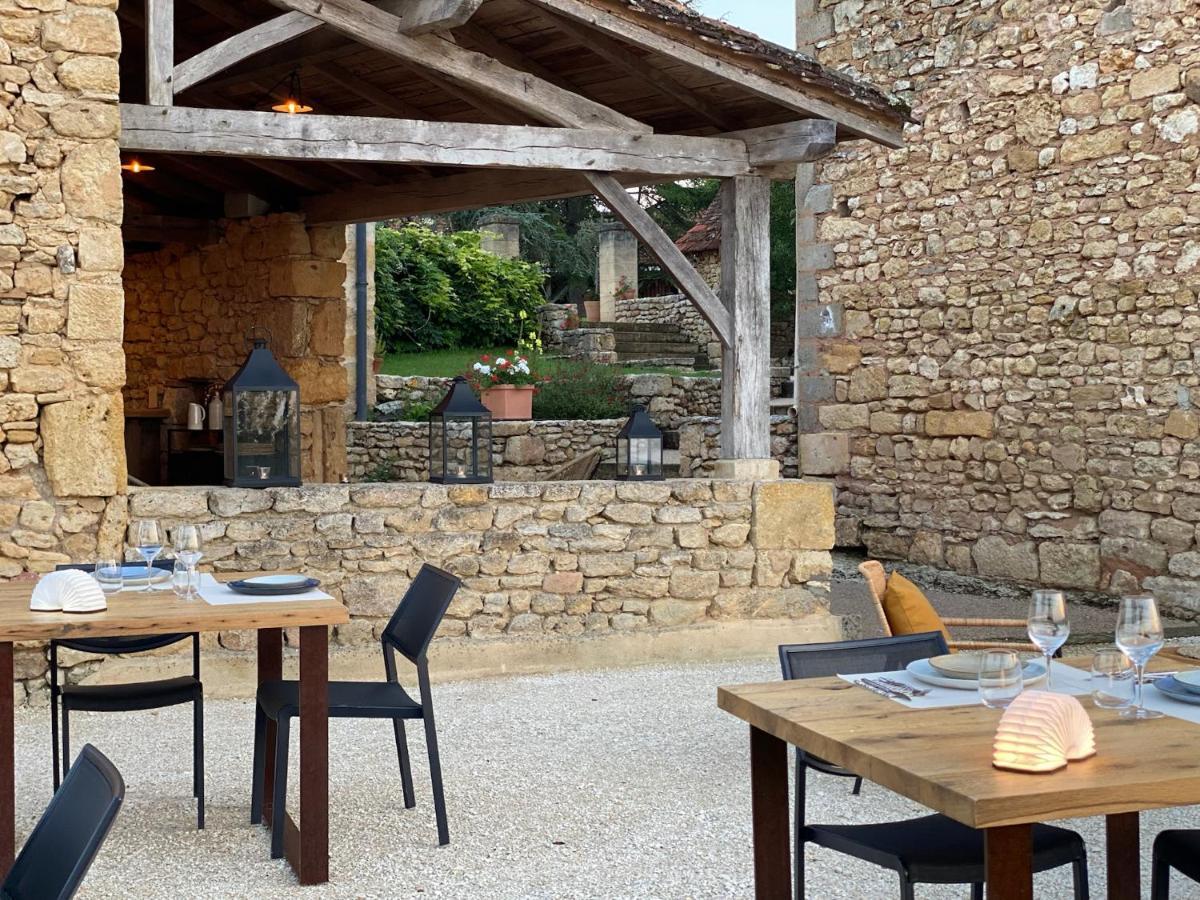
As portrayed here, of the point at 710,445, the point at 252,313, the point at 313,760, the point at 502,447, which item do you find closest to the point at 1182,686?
the point at 313,760

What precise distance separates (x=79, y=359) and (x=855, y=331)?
5.70 metres

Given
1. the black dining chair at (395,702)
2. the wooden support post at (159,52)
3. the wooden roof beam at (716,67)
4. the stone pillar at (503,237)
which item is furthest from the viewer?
the stone pillar at (503,237)

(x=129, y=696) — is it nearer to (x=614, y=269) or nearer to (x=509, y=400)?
(x=509, y=400)

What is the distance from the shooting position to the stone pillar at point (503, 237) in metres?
18.5

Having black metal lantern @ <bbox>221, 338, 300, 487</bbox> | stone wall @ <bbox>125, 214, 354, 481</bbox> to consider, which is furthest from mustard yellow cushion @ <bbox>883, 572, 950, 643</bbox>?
stone wall @ <bbox>125, 214, 354, 481</bbox>

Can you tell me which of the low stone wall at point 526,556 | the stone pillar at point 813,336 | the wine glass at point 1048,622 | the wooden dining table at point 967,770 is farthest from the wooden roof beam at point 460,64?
the wine glass at point 1048,622

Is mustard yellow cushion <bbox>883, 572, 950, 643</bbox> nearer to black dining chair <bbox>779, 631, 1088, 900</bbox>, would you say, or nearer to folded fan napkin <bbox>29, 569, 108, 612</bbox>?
black dining chair <bbox>779, 631, 1088, 900</bbox>

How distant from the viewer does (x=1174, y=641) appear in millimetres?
6812

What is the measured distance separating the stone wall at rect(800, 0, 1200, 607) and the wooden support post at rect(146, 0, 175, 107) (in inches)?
205

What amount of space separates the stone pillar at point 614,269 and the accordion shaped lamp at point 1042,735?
16.4 metres

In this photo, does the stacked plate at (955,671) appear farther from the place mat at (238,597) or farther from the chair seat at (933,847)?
the place mat at (238,597)

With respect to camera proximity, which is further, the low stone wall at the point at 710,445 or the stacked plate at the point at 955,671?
the low stone wall at the point at 710,445

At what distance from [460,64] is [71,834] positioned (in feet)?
14.1

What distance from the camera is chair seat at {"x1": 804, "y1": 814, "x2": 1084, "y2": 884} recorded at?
2586 mm
